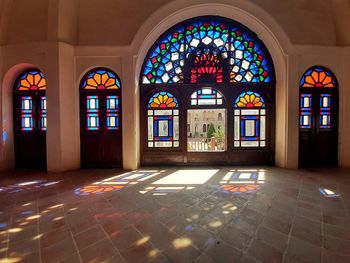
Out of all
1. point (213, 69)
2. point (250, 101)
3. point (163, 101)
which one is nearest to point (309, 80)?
point (250, 101)

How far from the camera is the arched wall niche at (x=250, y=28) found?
15.8ft

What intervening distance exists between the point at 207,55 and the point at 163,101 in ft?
5.69

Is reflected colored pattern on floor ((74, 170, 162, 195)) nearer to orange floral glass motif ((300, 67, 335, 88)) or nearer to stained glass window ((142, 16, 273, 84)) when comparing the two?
stained glass window ((142, 16, 273, 84))

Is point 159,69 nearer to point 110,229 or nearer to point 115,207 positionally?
point 115,207

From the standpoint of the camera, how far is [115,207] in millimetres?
2885

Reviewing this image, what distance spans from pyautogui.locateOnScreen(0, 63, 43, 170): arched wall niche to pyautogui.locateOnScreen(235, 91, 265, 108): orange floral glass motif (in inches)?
214

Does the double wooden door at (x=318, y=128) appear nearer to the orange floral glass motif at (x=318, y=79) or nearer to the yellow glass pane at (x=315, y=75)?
the orange floral glass motif at (x=318, y=79)

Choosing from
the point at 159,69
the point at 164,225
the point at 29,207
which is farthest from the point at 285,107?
the point at 29,207

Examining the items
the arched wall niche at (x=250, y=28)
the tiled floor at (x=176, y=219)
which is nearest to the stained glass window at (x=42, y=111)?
the tiled floor at (x=176, y=219)

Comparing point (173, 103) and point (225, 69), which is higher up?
point (225, 69)

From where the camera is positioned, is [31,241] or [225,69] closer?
[31,241]

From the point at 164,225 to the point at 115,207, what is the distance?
91 cm

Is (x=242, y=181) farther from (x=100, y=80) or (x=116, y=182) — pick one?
(x=100, y=80)

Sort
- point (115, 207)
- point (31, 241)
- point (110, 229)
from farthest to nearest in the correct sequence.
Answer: point (115, 207)
point (110, 229)
point (31, 241)
